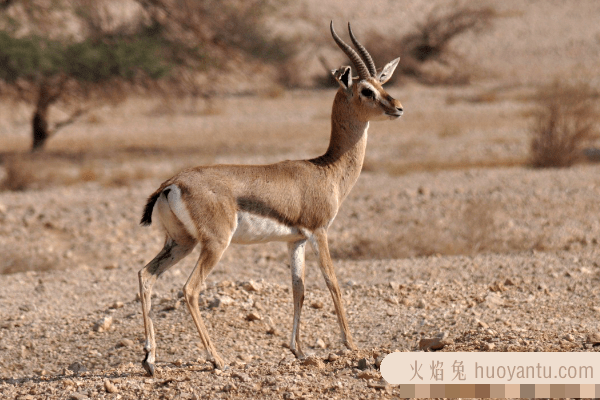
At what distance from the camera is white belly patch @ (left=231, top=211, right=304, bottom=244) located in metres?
5.37

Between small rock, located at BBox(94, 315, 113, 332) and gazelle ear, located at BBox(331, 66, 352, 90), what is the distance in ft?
8.36

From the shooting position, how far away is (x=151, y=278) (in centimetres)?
539

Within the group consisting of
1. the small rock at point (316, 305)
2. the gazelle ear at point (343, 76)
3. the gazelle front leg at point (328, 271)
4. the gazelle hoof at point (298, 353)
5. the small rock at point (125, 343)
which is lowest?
the small rock at point (125, 343)

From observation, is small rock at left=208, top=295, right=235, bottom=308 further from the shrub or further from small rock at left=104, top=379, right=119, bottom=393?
the shrub

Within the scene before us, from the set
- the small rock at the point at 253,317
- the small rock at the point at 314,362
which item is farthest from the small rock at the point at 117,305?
the small rock at the point at 314,362

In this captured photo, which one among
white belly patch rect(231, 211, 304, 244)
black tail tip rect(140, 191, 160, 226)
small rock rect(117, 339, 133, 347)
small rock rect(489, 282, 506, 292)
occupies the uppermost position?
black tail tip rect(140, 191, 160, 226)

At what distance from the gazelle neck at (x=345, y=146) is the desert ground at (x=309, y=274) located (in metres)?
1.21

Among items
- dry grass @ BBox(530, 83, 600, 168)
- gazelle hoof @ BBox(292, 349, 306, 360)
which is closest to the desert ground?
gazelle hoof @ BBox(292, 349, 306, 360)

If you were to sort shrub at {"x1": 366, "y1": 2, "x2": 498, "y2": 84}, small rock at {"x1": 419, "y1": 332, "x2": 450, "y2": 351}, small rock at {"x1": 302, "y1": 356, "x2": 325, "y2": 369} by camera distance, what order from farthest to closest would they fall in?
shrub at {"x1": 366, "y1": 2, "x2": 498, "y2": 84} < small rock at {"x1": 419, "y1": 332, "x2": 450, "y2": 351} < small rock at {"x1": 302, "y1": 356, "x2": 325, "y2": 369}

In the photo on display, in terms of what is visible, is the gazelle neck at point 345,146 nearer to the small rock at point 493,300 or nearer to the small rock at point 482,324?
the small rock at point 482,324

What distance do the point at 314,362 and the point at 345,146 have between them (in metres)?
1.62

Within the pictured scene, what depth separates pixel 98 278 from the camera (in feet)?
27.4

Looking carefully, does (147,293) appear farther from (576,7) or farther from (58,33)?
(576,7)

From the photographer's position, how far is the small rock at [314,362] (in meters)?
5.26
